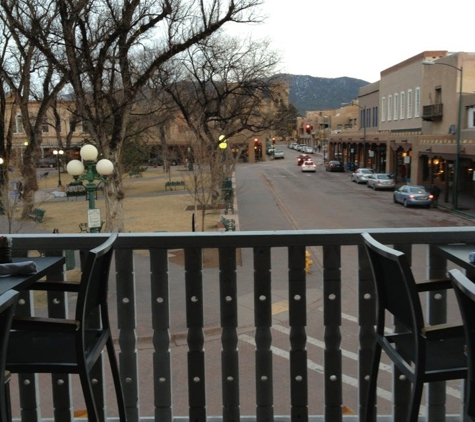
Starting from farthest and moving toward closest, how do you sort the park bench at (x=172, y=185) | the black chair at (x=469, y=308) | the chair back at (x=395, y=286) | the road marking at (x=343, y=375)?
the park bench at (x=172, y=185) < the road marking at (x=343, y=375) < the chair back at (x=395, y=286) < the black chair at (x=469, y=308)

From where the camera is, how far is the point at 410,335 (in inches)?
112

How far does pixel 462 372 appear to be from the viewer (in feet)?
8.04

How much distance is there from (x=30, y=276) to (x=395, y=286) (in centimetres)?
172

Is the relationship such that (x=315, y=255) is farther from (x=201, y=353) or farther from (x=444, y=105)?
(x=444, y=105)

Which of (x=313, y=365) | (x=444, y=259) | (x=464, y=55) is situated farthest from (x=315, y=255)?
(x=464, y=55)

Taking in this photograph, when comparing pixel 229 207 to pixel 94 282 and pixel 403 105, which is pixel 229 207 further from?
pixel 403 105

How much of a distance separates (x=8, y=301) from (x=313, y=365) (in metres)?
6.78

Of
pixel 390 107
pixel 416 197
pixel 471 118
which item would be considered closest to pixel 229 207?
pixel 416 197

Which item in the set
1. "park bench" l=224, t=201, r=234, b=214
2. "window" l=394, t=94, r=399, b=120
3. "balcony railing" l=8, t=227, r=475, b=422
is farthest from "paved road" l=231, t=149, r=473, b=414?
"window" l=394, t=94, r=399, b=120

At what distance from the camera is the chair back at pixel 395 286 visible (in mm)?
2324

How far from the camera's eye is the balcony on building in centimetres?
4422

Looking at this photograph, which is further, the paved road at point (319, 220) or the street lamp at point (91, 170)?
the street lamp at point (91, 170)

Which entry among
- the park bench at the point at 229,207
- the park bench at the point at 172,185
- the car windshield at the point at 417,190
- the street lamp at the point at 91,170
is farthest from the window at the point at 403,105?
the street lamp at the point at 91,170

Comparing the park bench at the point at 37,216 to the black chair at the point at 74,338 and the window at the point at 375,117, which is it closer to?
the black chair at the point at 74,338
